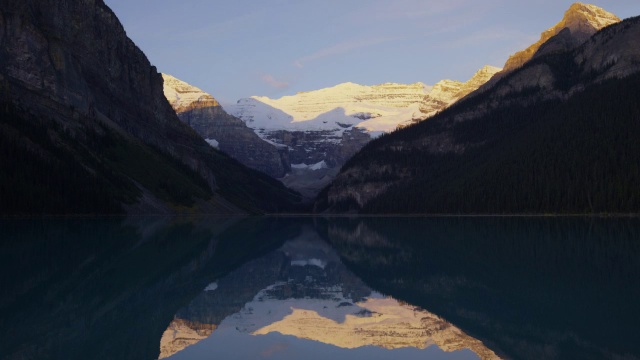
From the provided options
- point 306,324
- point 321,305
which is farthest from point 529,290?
point 306,324

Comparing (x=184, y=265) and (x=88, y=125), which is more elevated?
(x=88, y=125)

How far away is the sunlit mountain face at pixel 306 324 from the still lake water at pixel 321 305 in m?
0.08

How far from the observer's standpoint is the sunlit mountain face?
2495 centimetres

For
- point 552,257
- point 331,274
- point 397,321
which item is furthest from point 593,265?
point 397,321

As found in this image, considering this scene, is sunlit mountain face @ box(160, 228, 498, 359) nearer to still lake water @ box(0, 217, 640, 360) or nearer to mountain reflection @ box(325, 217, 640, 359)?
still lake water @ box(0, 217, 640, 360)

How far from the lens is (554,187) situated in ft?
550

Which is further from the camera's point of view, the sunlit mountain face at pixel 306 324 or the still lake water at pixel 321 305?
the sunlit mountain face at pixel 306 324

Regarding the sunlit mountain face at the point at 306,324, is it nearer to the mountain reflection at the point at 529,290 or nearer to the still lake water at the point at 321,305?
the still lake water at the point at 321,305

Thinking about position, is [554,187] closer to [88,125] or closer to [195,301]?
[88,125]

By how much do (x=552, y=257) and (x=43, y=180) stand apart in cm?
10964

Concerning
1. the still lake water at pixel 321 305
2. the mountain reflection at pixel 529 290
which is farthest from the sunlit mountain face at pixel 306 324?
the mountain reflection at pixel 529 290

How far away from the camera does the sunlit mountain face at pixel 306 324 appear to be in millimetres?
24953

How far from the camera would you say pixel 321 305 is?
3628 cm

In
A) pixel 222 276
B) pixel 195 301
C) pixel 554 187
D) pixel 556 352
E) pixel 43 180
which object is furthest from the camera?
pixel 554 187
